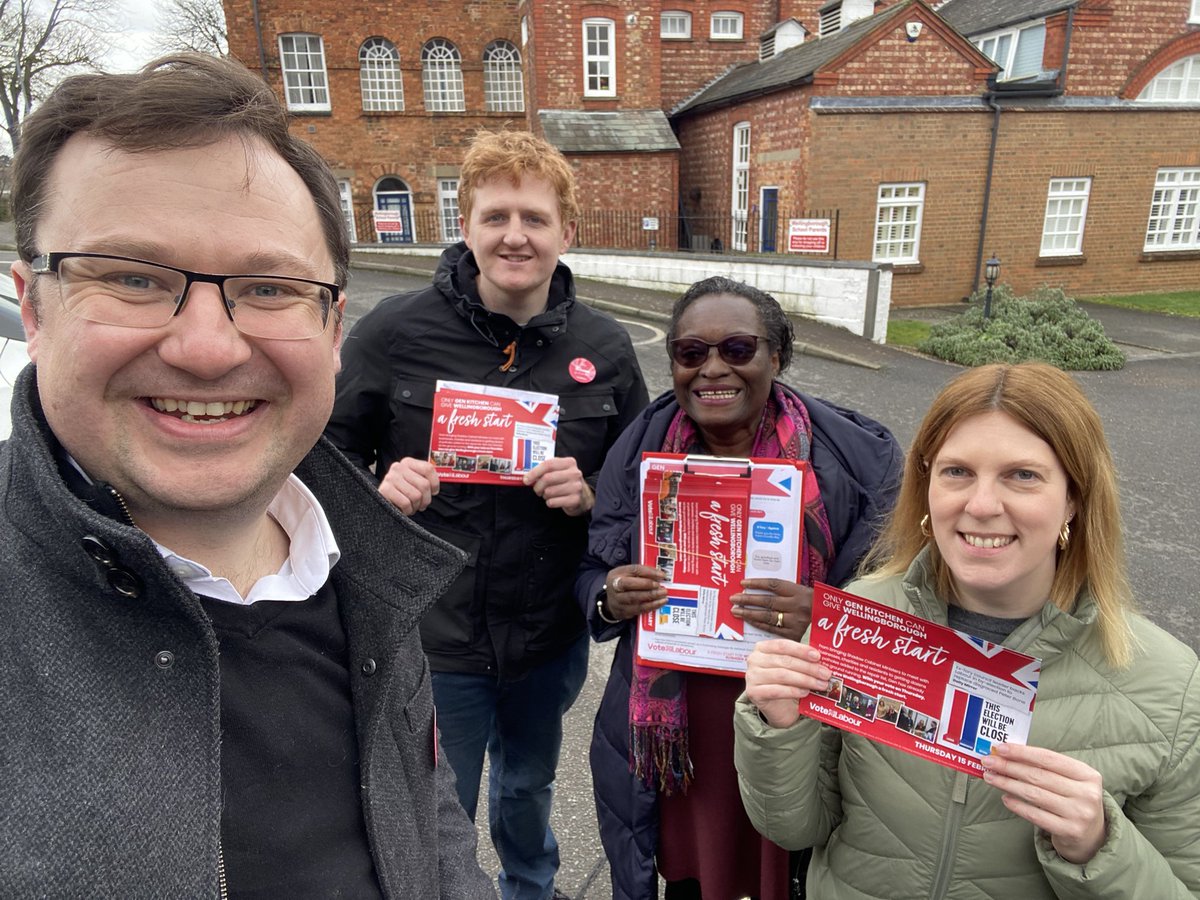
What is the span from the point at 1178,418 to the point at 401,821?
34.0ft

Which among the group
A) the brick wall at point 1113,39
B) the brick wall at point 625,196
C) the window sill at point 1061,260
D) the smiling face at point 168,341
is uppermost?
the brick wall at point 1113,39

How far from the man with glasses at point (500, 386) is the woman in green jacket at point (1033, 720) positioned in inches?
36.8

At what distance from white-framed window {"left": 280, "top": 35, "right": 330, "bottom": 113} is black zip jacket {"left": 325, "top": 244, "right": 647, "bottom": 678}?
25.6 metres

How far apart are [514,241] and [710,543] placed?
114cm

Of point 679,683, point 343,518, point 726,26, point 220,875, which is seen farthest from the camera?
point 726,26

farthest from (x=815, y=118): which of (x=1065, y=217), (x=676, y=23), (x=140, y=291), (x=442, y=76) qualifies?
(x=140, y=291)

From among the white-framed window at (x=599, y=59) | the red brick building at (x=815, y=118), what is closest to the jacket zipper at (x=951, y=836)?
the red brick building at (x=815, y=118)

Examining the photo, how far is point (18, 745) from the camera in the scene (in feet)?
2.83

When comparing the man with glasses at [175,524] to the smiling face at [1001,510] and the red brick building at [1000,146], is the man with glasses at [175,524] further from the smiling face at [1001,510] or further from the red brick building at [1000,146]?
the red brick building at [1000,146]

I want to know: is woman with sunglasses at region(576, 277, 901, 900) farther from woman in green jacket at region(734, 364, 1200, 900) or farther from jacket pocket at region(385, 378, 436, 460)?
jacket pocket at region(385, 378, 436, 460)

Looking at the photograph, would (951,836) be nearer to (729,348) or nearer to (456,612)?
(729,348)

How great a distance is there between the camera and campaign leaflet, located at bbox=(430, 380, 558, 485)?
7.51 ft

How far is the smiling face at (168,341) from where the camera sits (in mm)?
1015

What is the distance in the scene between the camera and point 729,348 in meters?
2.11
